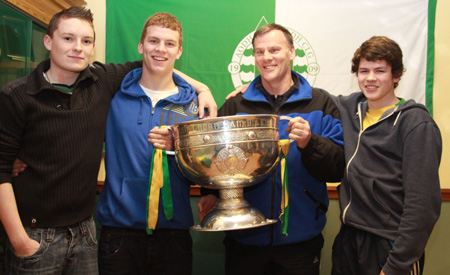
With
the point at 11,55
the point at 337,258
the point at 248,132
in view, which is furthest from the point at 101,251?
the point at 11,55

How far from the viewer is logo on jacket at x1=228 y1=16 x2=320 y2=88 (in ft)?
8.66

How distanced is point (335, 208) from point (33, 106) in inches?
76.2

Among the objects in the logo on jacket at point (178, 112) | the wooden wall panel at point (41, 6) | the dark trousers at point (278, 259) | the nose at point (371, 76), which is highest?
the wooden wall panel at point (41, 6)

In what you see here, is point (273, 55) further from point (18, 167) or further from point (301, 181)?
point (18, 167)

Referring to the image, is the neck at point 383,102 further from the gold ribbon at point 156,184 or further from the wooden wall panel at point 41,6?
the wooden wall panel at point 41,6

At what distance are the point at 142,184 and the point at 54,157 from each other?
1.20 feet

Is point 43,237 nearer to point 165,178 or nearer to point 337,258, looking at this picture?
point 165,178

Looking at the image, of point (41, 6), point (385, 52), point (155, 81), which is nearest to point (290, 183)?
point (385, 52)

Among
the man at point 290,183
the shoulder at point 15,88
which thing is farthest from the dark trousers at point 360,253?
the shoulder at point 15,88

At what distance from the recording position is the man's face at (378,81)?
1.52 metres

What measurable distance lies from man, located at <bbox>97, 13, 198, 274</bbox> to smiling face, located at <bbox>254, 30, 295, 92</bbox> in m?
0.38

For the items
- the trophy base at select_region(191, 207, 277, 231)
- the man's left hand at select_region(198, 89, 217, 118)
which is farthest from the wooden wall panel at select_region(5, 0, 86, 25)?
the trophy base at select_region(191, 207, 277, 231)

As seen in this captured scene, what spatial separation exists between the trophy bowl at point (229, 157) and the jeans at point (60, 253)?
525mm

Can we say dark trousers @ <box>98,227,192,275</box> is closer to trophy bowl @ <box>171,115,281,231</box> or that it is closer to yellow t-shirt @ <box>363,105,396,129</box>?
trophy bowl @ <box>171,115,281,231</box>
